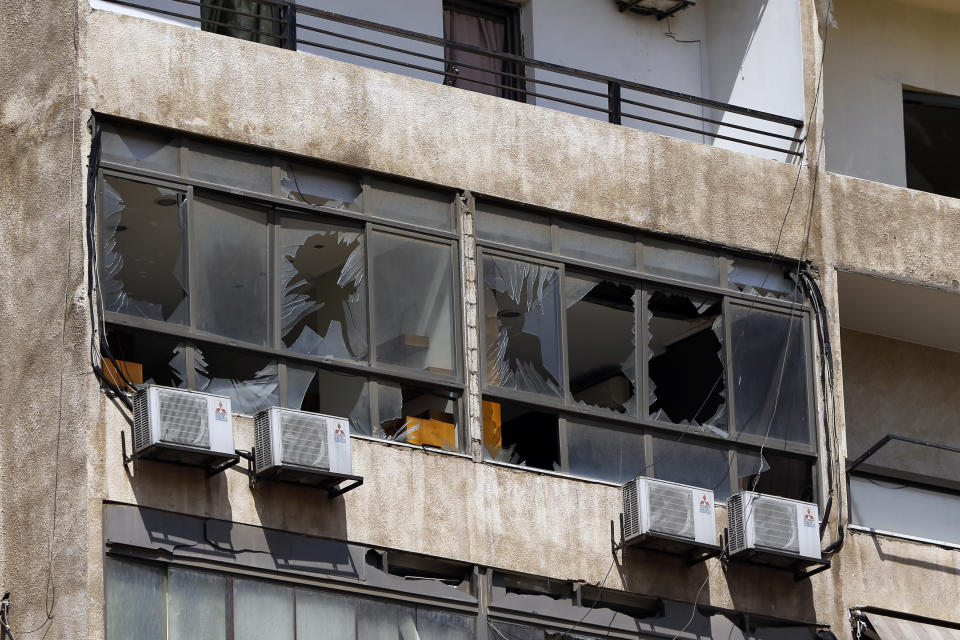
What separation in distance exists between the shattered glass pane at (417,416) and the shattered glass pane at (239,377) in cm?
95

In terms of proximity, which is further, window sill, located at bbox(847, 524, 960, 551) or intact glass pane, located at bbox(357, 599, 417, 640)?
window sill, located at bbox(847, 524, 960, 551)

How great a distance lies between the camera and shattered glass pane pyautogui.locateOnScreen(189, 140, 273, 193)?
61.8 ft

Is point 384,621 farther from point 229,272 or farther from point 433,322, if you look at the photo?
point 229,272

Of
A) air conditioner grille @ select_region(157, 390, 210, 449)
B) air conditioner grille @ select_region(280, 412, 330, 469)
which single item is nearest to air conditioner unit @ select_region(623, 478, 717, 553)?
air conditioner grille @ select_region(280, 412, 330, 469)

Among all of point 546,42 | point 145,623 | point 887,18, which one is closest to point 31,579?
point 145,623

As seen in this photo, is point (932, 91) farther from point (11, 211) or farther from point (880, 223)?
point (11, 211)

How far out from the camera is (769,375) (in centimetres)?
2122

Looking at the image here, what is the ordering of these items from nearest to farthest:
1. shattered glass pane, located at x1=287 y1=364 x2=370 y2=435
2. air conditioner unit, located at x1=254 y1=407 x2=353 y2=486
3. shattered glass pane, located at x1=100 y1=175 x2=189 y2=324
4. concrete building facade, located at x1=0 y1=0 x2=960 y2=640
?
concrete building facade, located at x1=0 y1=0 x2=960 y2=640 → air conditioner unit, located at x1=254 y1=407 x2=353 y2=486 → shattered glass pane, located at x1=100 y1=175 x2=189 y2=324 → shattered glass pane, located at x1=287 y1=364 x2=370 y2=435

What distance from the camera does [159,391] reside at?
57.5 ft

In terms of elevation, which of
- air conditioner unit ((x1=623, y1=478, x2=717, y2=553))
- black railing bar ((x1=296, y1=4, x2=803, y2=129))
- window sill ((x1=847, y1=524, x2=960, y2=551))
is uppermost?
black railing bar ((x1=296, y1=4, x2=803, y2=129))

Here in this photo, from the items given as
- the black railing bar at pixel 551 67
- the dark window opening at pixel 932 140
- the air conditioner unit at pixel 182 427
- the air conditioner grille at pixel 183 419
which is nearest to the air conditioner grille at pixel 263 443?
the air conditioner unit at pixel 182 427

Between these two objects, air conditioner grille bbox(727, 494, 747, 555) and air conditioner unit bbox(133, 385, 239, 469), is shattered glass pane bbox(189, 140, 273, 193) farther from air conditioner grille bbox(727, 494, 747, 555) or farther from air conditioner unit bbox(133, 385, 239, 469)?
air conditioner grille bbox(727, 494, 747, 555)

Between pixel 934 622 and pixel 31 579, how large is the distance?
332 inches

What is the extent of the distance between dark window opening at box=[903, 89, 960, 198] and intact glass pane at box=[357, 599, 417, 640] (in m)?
9.43
